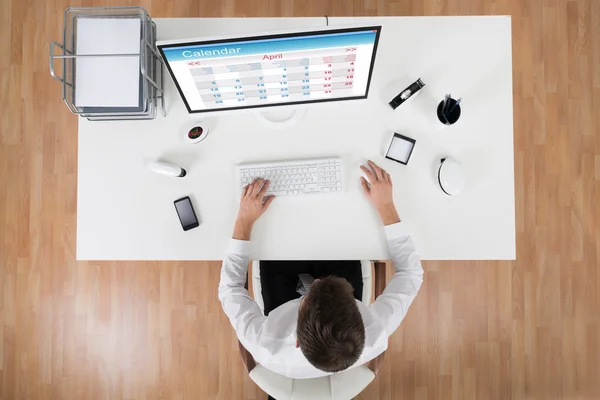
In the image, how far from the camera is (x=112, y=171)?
1394 millimetres

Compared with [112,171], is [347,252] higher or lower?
lower

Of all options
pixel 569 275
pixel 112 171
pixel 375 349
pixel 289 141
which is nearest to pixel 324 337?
pixel 375 349

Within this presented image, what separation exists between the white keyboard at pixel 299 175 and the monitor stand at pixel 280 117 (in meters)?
0.14

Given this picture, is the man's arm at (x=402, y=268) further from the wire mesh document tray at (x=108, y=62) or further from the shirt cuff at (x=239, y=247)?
the wire mesh document tray at (x=108, y=62)

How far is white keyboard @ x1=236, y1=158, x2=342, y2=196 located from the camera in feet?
4.46

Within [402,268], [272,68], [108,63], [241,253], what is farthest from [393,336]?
[108,63]

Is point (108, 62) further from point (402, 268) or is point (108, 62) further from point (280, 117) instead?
point (402, 268)

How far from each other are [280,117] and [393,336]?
54.9 inches

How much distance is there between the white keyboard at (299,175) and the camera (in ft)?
4.46

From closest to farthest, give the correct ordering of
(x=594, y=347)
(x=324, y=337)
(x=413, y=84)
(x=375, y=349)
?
(x=324, y=337)
(x=375, y=349)
(x=413, y=84)
(x=594, y=347)

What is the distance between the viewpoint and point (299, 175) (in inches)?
53.8

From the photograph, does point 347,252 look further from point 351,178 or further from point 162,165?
point 162,165

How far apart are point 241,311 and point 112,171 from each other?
691mm

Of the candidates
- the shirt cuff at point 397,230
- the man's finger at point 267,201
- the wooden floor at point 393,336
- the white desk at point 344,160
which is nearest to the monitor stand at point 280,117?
the white desk at point 344,160
